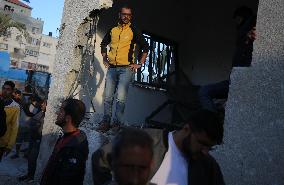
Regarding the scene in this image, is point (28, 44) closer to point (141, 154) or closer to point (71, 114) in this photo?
point (71, 114)

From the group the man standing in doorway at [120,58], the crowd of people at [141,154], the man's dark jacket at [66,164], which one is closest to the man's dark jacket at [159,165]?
the crowd of people at [141,154]

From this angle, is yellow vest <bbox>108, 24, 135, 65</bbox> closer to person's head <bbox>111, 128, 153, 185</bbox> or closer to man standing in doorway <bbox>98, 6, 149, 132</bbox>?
man standing in doorway <bbox>98, 6, 149, 132</bbox>

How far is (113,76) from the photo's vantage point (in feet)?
19.3

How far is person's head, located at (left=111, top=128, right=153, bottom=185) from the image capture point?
1665mm

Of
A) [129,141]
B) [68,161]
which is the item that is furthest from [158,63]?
[129,141]

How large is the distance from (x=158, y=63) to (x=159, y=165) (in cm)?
700

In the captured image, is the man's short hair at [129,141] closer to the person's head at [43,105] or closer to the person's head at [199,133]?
the person's head at [199,133]

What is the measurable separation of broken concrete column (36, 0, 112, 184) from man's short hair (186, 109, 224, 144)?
4.71m

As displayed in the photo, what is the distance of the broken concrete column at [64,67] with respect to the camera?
7.02m

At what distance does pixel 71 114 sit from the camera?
3.44 metres

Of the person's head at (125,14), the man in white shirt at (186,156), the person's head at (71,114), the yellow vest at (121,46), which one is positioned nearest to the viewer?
the man in white shirt at (186,156)

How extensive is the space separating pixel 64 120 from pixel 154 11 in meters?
5.57

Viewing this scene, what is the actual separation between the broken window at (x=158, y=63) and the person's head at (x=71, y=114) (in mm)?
5187

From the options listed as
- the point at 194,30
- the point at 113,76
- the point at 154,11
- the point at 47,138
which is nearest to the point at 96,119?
the point at 47,138
